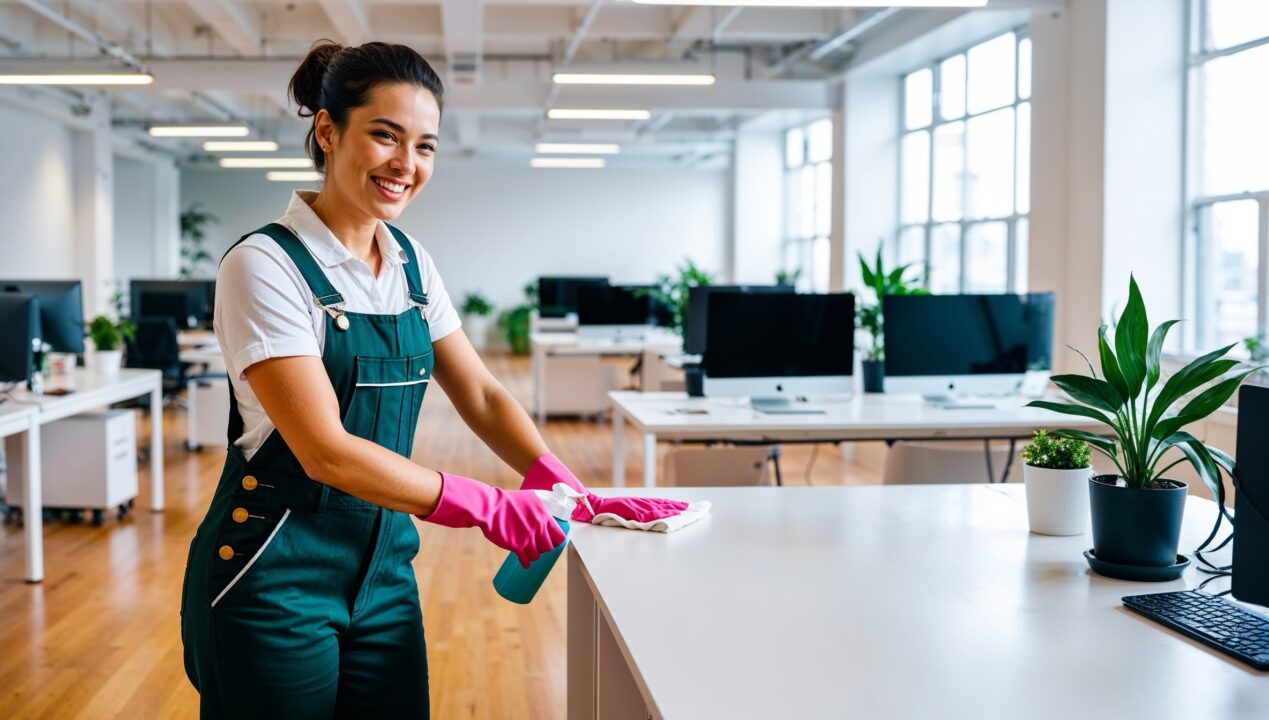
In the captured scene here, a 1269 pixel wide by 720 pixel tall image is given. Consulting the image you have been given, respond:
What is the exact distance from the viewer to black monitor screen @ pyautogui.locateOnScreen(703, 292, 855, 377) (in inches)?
176

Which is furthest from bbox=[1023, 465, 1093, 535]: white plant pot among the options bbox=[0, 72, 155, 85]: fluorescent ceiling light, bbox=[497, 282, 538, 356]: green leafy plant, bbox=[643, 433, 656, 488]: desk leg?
bbox=[497, 282, 538, 356]: green leafy plant

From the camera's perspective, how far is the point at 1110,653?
1511 millimetres

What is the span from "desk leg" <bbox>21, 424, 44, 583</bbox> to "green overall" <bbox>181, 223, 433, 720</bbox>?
125 inches

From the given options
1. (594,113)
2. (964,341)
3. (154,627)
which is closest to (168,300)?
(594,113)

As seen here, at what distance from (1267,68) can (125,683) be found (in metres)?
5.79

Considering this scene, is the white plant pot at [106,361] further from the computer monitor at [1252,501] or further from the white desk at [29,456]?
the computer monitor at [1252,501]

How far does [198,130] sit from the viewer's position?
34.2 feet

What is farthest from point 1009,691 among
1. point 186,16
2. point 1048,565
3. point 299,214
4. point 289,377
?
point 186,16

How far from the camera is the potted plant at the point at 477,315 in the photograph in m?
17.1

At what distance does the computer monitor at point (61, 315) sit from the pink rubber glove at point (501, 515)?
196 inches

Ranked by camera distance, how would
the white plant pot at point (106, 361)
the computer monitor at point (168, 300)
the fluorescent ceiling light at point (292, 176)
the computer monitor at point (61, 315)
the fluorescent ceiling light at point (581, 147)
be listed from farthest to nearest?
the fluorescent ceiling light at point (292, 176) < the fluorescent ceiling light at point (581, 147) < the computer monitor at point (168, 300) < the white plant pot at point (106, 361) < the computer monitor at point (61, 315)

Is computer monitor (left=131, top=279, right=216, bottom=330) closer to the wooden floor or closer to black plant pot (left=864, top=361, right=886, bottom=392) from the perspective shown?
the wooden floor

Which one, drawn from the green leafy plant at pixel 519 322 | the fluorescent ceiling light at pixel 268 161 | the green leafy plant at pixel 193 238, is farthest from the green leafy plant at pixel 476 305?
the green leafy plant at pixel 193 238

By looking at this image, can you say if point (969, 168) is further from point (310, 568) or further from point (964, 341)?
point (310, 568)
